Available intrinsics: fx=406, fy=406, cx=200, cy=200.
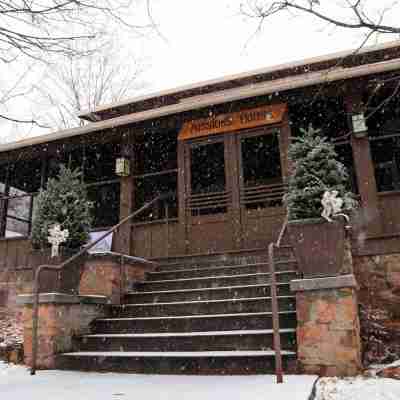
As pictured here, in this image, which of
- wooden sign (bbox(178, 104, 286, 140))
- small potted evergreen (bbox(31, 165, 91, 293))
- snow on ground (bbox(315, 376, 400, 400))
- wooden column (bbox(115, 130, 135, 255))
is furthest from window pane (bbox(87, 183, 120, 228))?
snow on ground (bbox(315, 376, 400, 400))

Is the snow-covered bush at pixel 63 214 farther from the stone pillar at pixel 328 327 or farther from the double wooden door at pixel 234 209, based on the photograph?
the stone pillar at pixel 328 327

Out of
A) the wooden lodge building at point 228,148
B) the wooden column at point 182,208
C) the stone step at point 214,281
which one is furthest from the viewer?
the wooden column at point 182,208

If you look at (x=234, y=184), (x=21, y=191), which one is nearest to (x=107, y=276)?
(x=234, y=184)

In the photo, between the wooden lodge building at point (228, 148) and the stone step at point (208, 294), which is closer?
the stone step at point (208, 294)

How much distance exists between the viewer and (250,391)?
3076 millimetres

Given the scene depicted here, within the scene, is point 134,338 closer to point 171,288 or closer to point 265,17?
point 171,288

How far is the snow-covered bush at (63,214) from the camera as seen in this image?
506cm

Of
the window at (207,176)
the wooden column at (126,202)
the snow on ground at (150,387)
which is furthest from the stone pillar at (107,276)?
the window at (207,176)

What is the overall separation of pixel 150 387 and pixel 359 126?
17.2 ft

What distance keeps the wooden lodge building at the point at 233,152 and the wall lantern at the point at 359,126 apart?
0.05 feet

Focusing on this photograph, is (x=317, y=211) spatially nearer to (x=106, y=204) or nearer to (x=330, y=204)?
(x=330, y=204)

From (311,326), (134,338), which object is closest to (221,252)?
(134,338)

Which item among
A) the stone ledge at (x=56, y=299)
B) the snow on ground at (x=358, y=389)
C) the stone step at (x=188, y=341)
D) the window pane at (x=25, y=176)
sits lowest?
the snow on ground at (x=358, y=389)

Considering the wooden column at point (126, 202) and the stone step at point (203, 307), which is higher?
the wooden column at point (126, 202)
